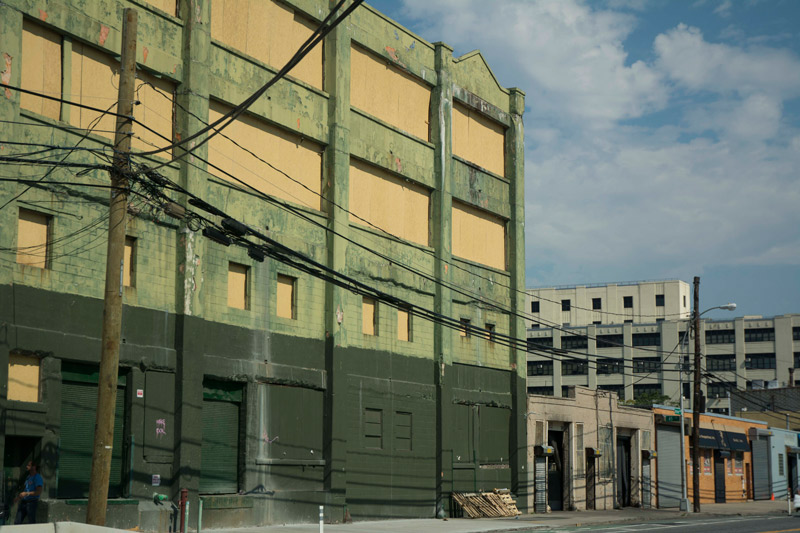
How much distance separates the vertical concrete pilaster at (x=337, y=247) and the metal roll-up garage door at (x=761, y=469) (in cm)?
4190

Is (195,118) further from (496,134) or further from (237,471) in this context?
(496,134)

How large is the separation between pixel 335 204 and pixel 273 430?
24.9 feet

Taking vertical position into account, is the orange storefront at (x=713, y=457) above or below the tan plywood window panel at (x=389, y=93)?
below

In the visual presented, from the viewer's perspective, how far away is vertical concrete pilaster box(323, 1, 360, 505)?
30.1m

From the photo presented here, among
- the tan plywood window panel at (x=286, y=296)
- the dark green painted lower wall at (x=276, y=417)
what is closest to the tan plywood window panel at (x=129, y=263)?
the dark green painted lower wall at (x=276, y=417)

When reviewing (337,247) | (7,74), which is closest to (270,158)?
(337,247)

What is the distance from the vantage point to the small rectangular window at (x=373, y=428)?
31781mm

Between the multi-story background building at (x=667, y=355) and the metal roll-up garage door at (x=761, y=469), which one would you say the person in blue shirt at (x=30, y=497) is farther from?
the multi-story background building at (x=667, y=355)

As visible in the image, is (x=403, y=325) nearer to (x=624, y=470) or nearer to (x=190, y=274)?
(x=190, y=274)

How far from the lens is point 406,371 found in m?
33.9

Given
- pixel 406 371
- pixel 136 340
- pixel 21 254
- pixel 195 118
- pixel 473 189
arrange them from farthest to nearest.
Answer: pixel 473 189, pixel 406 371, pixel 195 118, pixel 136 340, pixel 21 254

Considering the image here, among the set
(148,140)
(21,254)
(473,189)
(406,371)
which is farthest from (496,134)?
(21,254)

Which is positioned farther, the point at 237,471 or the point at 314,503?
the point at 314,503

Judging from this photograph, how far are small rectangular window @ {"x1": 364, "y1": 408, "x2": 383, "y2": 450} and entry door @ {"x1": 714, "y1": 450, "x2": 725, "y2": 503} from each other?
32.6 meters
